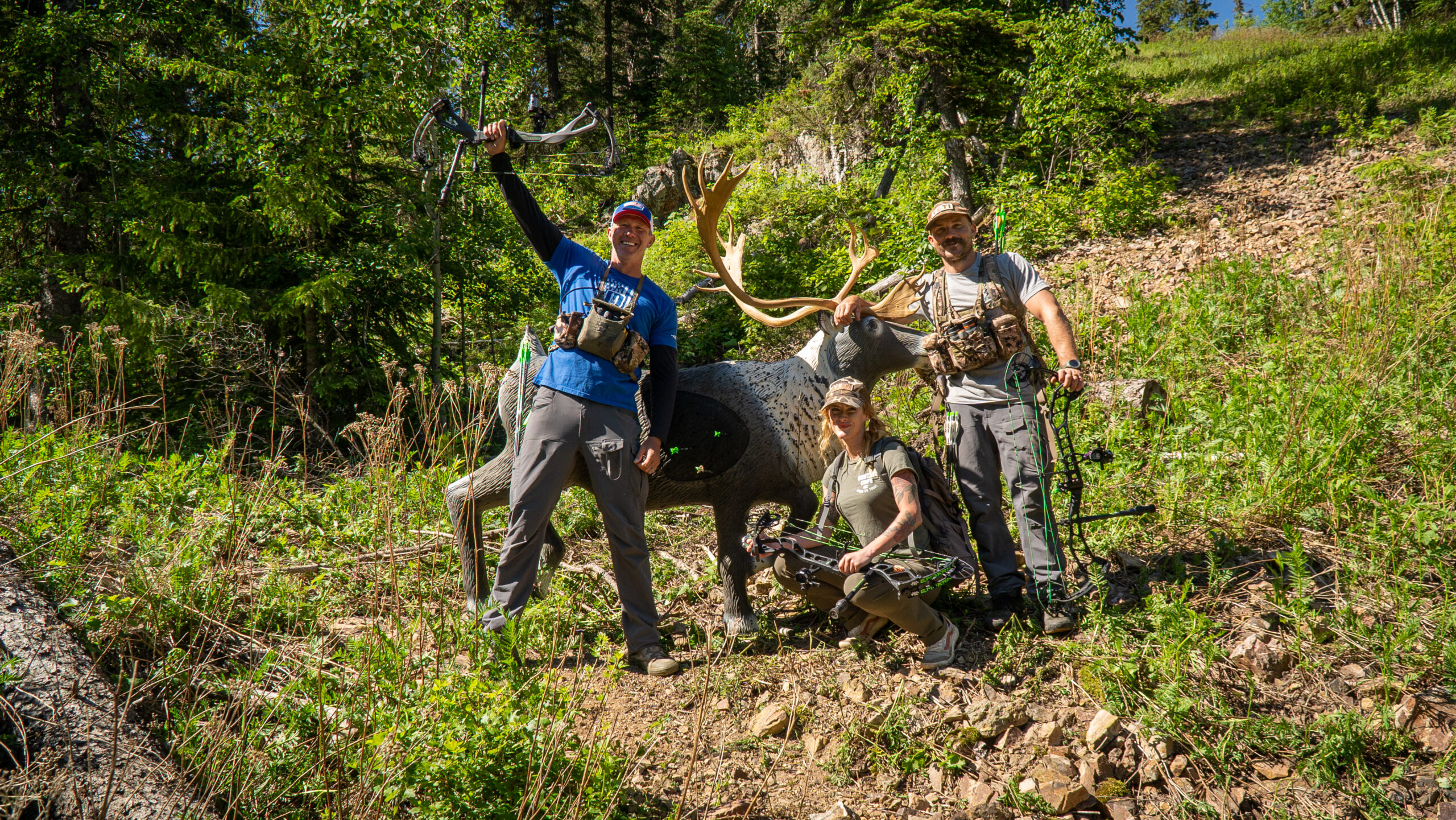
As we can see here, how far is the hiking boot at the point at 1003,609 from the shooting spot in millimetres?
3824

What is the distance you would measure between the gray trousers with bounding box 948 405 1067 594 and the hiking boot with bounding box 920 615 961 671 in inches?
16.2

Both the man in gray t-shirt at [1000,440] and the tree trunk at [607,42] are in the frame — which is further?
the tree trunk at [607,42]

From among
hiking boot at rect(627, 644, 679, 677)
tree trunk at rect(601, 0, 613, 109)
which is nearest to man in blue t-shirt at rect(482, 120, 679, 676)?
hiking boot at rect(627, 644, 679, 677)

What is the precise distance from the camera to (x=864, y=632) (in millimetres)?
3883

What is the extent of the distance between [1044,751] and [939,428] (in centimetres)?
206

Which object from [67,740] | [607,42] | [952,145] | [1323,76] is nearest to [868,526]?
[67,740]

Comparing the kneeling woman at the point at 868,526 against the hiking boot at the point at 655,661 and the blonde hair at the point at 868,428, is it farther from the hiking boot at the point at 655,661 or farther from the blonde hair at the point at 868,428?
the hiking boot at the point at 655,661

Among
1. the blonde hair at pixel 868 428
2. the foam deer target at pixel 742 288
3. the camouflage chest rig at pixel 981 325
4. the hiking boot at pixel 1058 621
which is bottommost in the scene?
the hiking boot at pixel 1058 621

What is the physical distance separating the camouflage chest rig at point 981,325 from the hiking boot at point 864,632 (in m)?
1.29

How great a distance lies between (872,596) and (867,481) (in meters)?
0.53

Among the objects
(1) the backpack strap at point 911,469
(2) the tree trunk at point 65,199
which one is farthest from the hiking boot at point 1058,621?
(2) the tree trunk at point 65,199

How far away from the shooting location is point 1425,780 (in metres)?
2.81

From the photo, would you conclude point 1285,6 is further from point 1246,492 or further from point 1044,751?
point 1044,751

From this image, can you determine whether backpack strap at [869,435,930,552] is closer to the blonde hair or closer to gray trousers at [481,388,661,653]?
the blonde hair
